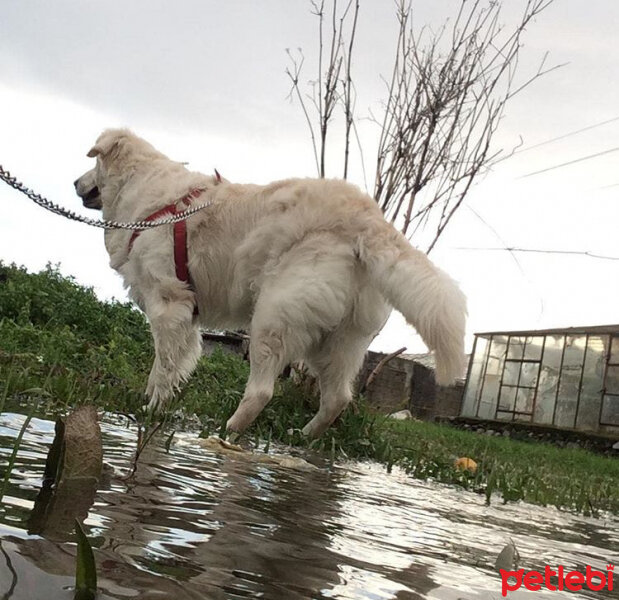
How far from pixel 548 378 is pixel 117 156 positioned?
63.7ft

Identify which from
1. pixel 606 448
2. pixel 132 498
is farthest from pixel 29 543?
pixel 606 448

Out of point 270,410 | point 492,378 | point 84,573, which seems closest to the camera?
point 84,573

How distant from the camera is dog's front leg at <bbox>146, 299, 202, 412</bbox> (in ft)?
16.0

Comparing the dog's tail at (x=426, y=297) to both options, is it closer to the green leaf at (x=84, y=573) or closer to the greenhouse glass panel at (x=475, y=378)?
the green leaf at (x=84, y=573)

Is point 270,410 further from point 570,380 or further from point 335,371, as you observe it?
point 570,380

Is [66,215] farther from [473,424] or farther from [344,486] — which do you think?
[473,424]

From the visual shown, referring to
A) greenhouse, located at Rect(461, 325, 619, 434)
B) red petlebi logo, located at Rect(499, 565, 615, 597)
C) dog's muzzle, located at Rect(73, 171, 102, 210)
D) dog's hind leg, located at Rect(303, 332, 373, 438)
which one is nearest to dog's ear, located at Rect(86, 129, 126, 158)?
dog's muzzle, located at Rect(73, 171, 102, 210)

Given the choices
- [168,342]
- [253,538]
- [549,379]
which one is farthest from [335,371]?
[549,379]

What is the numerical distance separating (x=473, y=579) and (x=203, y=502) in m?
0.67

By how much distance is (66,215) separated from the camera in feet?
5.95

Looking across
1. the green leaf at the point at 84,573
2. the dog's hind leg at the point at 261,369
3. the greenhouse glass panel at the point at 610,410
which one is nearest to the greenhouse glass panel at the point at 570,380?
the greenhouse glass panel at the point at 610,410

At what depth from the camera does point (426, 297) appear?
3.70m

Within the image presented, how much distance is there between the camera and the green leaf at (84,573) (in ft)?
2.60

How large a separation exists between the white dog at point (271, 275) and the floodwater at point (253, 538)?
4.37 feet
